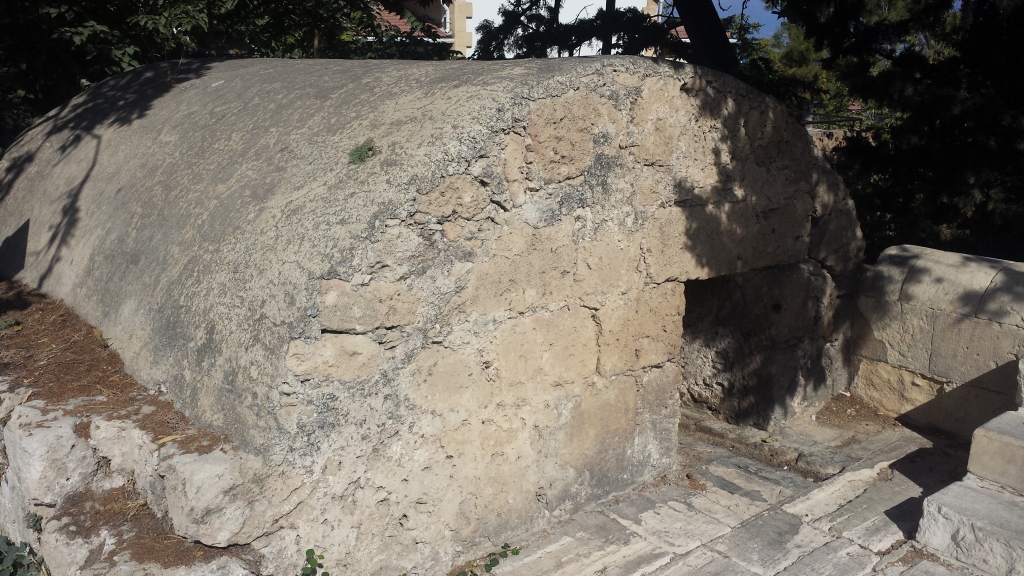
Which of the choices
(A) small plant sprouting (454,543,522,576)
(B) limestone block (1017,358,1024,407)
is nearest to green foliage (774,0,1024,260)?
(B) limestone block (1017,358,1024,407)

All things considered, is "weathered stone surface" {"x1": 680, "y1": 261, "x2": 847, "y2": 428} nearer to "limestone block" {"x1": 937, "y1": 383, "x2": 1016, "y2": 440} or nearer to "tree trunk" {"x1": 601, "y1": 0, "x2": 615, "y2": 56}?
"limestone block" {"x1": 937, "y1": 383, "x2": 1016, "y2": 440}

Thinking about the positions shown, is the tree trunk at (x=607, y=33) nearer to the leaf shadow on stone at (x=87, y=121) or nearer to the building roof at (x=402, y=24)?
the building roof at (x=402, y=24)

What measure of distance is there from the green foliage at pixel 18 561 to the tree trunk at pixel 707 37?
6.54 m

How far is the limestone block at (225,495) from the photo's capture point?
2.95m

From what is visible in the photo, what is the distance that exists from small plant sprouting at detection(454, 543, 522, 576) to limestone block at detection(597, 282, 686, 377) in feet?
3.26

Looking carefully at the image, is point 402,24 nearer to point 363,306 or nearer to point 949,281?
point 949,281

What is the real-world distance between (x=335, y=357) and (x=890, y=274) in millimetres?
4032

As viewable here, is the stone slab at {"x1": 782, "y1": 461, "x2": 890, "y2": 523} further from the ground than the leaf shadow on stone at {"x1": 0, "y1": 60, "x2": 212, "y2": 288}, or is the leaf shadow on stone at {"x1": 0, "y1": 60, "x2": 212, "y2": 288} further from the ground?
the leaf shadow on stone at {"x1": 0, "y1": 60, "x2": 212, "y2": 288}

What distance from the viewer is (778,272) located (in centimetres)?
530

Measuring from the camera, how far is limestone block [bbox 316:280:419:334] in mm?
3127

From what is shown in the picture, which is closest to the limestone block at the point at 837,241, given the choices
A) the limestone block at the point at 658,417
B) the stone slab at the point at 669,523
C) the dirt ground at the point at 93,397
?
the limestone block at the point at 658,417

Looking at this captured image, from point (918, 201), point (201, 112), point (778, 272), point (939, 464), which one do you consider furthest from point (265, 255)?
point (918, 201)

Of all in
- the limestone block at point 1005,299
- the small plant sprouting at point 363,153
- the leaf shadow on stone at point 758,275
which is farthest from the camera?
the limestone block at point 1005,299

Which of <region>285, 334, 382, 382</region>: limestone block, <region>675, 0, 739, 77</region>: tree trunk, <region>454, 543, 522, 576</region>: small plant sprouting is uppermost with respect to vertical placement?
<region>675, 0, 739, 77</region>: tree trunk
